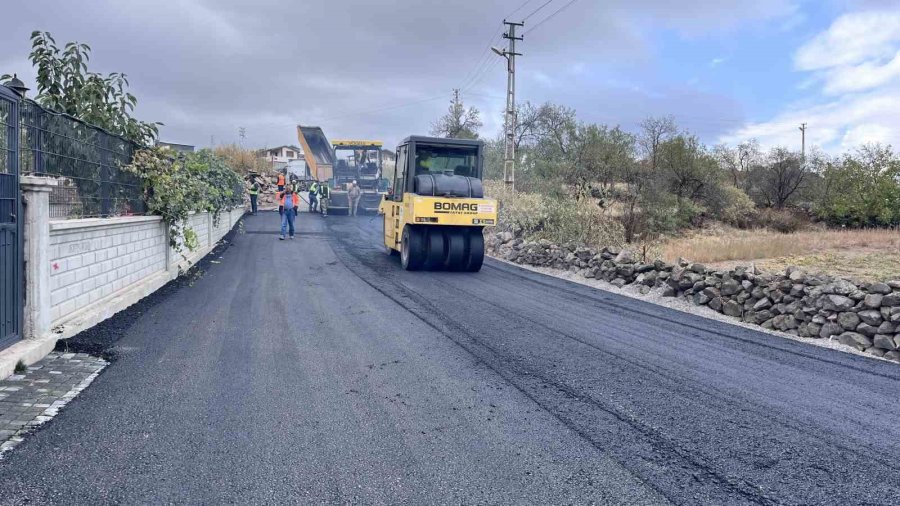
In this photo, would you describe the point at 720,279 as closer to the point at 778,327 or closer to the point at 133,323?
the point at 778,327

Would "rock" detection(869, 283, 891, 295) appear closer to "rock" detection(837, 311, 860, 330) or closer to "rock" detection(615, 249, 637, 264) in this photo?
"rock" detection(837, 311, 860, 330)

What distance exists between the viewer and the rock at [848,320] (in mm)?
8703

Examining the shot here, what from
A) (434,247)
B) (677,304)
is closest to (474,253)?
(434,247)

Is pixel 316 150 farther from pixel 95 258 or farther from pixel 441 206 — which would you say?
pixel 95 258

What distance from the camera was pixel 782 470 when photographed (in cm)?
430

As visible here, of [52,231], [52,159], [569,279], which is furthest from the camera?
[569,279]

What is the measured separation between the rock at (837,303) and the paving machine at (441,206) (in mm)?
7421

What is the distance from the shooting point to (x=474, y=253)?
15.3 m

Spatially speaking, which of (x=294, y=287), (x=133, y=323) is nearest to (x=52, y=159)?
(x=133, y=323)

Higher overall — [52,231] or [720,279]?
[52,231]

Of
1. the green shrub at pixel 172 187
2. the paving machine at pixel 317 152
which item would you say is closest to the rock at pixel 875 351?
the green shrub at pixel 172 187

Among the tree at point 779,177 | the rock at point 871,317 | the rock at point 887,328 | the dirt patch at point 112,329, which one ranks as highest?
the tree at point 779,177

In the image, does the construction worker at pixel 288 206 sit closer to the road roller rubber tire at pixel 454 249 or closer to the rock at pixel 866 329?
the road roller rubber tire at pixel 454 249

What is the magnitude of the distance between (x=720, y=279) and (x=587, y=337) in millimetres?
4011
